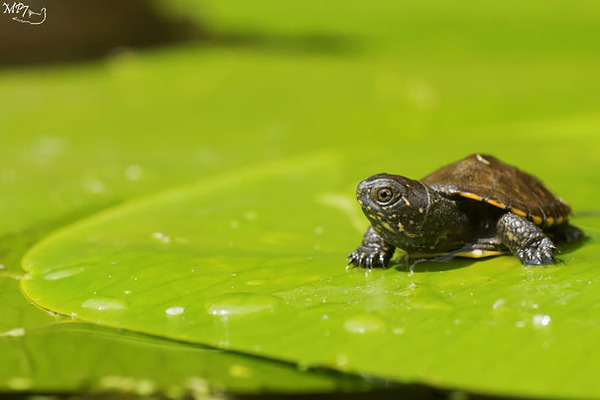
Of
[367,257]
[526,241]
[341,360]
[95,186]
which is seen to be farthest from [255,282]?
[95,186]

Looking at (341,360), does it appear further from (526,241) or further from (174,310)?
(526,241)

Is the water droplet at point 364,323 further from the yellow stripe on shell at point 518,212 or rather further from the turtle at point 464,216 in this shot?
the yellow stripe on shell at point 518,212

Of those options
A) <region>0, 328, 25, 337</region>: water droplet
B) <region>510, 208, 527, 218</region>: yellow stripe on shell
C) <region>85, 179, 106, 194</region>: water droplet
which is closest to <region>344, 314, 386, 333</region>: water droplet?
<region>510, 208, 527, 218</region>: yellow stripe on shell

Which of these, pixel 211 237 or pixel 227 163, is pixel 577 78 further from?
pixel 211 237

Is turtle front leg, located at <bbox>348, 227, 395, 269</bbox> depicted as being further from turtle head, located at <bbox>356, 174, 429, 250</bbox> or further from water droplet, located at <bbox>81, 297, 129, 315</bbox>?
water droplet, located at <bbox>81, 297, 129, 315</bbox>

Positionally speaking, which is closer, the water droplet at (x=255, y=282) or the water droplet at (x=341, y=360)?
the water droplet at (x=341, y=360)

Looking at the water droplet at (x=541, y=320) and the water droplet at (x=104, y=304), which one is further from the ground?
the water droplet at (x=104, y=304)

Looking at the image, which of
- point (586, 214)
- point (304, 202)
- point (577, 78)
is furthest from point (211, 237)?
point (577, 78)

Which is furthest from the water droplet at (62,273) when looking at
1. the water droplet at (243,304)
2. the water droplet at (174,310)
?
the water droplet at (243,304)
